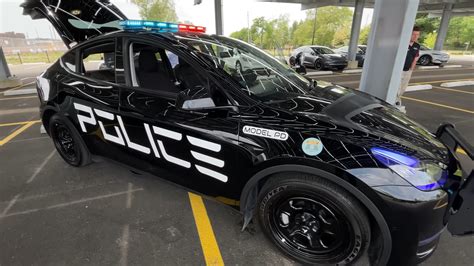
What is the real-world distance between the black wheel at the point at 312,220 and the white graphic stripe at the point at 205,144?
0.46 meters

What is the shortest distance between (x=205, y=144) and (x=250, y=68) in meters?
0.89

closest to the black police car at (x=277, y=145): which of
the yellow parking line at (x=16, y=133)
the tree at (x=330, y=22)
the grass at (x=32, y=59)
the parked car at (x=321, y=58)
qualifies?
the yellow parking line at (x=16, y=133)

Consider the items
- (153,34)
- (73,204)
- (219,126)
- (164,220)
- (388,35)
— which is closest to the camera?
(219,126)

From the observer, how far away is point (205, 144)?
2.07 metres

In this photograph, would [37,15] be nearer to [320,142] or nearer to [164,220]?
[164,220]

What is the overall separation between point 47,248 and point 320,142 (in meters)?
2.31

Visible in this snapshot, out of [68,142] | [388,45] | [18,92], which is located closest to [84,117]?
[68,142]

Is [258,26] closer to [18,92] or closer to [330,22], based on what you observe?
[330,22]

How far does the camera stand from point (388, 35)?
153 inches

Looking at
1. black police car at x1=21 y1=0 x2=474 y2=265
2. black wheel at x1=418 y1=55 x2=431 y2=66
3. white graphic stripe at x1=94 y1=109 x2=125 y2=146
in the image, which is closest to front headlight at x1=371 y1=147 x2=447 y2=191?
black police car at x1=21 y1=0 x2=474 y2=265

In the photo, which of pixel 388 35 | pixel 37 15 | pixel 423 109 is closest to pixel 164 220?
pixel 388 35

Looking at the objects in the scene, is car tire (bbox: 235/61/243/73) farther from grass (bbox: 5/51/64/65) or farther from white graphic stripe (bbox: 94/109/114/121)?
grass (bbox: 5/51/64/65)

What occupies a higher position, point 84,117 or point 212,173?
point 84,117

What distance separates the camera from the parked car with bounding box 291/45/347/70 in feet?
44.7
